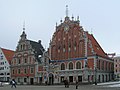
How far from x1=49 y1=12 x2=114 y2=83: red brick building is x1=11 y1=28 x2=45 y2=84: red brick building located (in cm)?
456

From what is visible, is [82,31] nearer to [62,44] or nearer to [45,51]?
[62,44]

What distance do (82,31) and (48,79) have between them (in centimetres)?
1616

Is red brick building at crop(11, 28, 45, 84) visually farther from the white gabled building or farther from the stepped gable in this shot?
the white gabled building

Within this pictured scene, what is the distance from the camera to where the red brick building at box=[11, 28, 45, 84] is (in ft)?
219

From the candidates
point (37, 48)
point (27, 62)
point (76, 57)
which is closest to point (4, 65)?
point (27, 62)

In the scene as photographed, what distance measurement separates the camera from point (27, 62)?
6994cm

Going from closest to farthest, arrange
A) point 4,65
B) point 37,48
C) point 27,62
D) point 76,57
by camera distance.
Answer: point 76,57 → point 27,62 → point 37,48 → point 4,65

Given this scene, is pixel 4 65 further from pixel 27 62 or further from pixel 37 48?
pixel 37 48

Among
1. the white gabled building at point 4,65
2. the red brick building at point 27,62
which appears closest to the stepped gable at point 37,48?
the red brick building at point 27,62

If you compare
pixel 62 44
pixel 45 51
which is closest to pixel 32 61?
pixel 45 51

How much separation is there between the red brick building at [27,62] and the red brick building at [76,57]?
456 cm

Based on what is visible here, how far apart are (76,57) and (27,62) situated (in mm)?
17131

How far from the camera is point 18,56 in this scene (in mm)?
73062

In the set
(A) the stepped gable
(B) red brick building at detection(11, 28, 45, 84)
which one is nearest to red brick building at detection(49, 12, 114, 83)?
(A) the stepped gable
